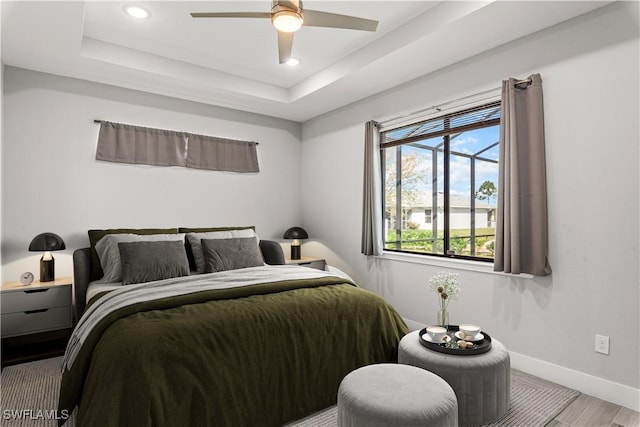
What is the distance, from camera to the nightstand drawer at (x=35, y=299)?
2.98m

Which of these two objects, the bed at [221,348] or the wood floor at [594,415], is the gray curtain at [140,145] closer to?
the bed at [221,348]

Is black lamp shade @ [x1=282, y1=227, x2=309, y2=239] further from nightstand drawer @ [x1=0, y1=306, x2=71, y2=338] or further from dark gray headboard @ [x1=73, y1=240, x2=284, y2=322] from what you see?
nightstand drawer @ [x1=0, y1=306, x2=71, y2=338]

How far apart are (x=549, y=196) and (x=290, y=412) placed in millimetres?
2302

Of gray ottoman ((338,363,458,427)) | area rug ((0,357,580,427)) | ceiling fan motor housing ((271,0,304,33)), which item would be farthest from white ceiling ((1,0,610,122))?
area rug ((0,357,580,427))

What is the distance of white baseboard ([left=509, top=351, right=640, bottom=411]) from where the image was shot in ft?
7.50

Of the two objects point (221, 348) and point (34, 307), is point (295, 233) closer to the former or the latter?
point (34, 307)

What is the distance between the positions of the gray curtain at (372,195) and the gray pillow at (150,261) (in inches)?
75.3

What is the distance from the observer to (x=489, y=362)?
207 centimetres

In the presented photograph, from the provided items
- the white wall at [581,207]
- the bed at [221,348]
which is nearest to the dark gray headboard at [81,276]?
the bed at [221,348]

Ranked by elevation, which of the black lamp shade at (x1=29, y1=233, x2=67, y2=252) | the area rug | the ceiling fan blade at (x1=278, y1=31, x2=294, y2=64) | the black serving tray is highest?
the ceiling fan blade at (x1=278, y1=31, x2=294, y2=64)

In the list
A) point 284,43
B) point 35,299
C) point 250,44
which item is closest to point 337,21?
point 284,43

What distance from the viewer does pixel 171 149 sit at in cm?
421

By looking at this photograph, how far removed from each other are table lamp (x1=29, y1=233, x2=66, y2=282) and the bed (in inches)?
22.5

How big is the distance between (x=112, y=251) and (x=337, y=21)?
8.75 feet
